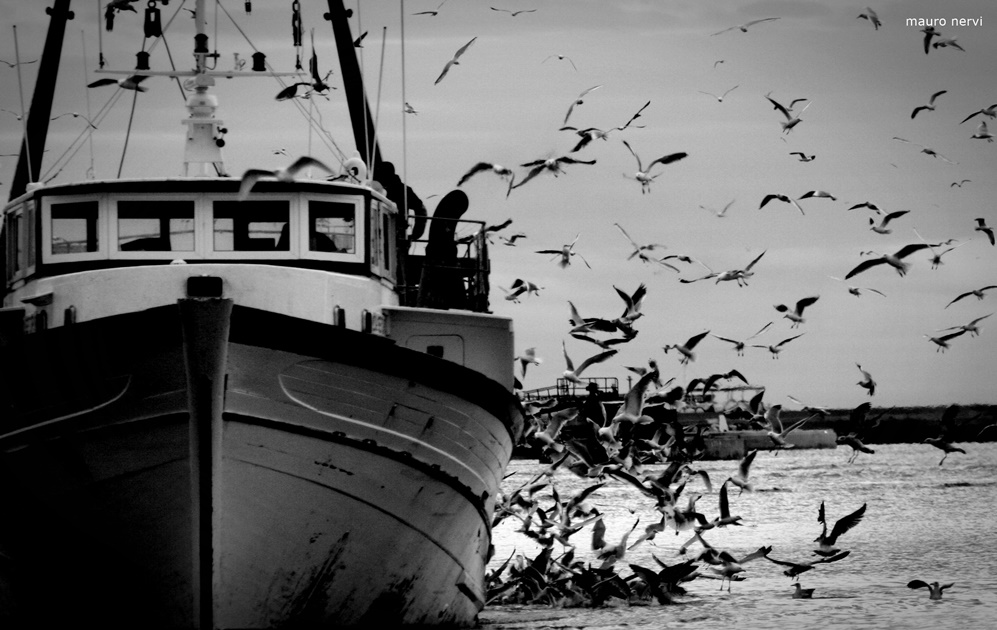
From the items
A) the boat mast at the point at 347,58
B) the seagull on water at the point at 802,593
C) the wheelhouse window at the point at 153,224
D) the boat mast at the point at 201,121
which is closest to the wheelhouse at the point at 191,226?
the wheelhouse window at the point at 153,224

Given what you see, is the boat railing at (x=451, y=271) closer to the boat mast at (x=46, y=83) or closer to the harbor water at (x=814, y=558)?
the harbor water at (x=814, y=558)

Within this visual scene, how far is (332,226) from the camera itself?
1556 cm

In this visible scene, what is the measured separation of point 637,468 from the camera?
17.4 m

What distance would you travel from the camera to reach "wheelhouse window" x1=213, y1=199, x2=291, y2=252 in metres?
15.1

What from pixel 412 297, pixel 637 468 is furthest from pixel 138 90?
pixel 637 468

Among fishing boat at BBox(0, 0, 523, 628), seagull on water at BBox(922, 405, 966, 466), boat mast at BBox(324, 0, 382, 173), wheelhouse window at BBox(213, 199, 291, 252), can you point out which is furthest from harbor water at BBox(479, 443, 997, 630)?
boat mast at BBox(324, 0, 382, 173)

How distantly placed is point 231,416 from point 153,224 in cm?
329

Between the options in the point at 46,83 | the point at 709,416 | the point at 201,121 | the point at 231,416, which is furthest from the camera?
the point at 709,416

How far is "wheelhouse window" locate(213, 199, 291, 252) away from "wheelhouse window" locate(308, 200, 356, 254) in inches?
12.1

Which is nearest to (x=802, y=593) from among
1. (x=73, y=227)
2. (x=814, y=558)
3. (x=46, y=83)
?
(x=814, y=558)

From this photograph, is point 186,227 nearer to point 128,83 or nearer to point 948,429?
point 128,83

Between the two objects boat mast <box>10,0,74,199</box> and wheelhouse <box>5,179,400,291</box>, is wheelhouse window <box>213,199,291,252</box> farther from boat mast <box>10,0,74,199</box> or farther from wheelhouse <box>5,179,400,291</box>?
boat mast <box>10,0,74,199</box>

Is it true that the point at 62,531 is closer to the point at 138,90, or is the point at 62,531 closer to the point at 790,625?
the point at 138,90

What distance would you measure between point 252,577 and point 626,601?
7651 mm
